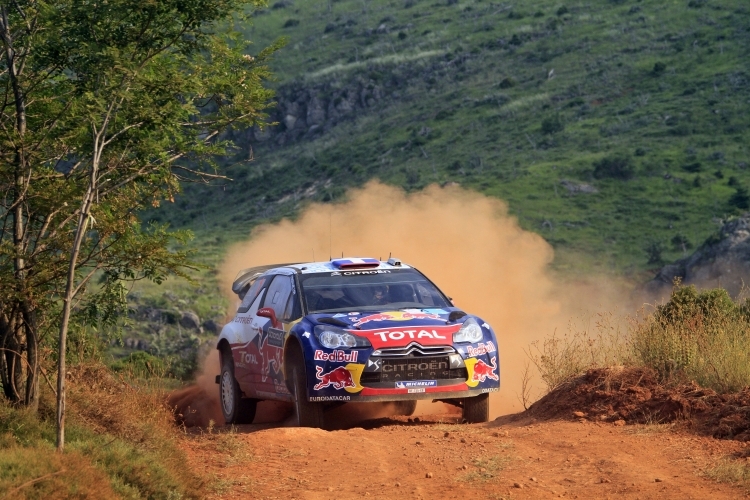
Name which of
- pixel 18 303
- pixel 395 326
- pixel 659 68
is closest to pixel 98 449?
pixel 18 303

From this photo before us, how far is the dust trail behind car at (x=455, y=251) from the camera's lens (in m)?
22.6

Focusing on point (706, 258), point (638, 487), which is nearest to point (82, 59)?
point (638, 487)

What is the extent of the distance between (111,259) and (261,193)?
2449 inches

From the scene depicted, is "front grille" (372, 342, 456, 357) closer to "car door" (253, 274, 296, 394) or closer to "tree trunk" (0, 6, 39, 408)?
"car door" (253, 274, 296, 394)

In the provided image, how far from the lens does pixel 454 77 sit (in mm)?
78812

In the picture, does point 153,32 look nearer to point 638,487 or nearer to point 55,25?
point 55,25

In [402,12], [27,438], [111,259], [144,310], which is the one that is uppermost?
[402,12]

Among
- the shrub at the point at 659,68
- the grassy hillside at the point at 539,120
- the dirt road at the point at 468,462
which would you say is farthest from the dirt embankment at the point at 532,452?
the shrub at the point at 659,68

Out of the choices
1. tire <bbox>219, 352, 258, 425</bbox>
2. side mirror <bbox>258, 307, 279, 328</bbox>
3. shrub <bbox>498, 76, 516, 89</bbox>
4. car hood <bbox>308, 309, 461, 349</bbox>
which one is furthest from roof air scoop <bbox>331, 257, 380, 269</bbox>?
shrub <bbox>498, 76, 516, 89</bbox>

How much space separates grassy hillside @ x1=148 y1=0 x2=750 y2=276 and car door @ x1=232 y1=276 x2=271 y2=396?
114 feet

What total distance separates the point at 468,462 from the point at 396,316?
281 centimetres

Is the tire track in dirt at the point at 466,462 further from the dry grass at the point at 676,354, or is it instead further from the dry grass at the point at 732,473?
the dry grass at the point at 676,354

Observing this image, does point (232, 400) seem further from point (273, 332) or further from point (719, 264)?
point (719, 264)

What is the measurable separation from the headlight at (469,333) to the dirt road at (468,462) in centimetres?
101
